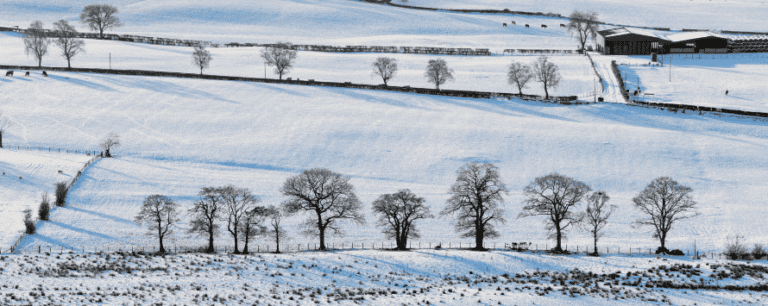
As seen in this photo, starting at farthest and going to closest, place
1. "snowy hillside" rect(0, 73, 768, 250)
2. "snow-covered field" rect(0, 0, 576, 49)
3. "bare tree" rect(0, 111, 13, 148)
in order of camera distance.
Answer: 1. "snow-covered field" rect(0, 0, 576, 49)
2. "bare tree" rect(0, 111, 13, 148)
3. "snowy hillside" rect(0, 73, 768, 250)

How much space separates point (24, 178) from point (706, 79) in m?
80.1

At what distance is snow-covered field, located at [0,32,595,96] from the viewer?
345 ft

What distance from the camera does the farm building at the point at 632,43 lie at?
122m

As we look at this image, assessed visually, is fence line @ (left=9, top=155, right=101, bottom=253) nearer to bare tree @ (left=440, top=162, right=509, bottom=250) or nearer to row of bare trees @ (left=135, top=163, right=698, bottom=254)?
row of bare trees @ (left=135, top=163, right=698, bottom=254)

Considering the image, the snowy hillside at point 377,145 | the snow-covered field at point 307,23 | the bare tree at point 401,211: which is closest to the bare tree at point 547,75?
the snowy hillside at point 377,145

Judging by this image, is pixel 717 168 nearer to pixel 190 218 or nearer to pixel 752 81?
pixel 752 81

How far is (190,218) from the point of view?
60.1m

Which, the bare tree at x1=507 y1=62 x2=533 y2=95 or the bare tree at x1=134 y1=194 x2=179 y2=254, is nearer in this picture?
the bare tree at x1=134 y1=194 x2=179 y2=254

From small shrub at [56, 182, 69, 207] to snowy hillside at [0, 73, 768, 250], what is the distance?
1021 millimetres

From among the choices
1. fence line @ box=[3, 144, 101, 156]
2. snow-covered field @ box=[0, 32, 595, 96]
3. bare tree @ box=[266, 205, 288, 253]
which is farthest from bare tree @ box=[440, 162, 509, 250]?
snow-covered field @ box=[0, 32, 595, 96]

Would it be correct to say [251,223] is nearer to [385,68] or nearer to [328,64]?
[385,68]

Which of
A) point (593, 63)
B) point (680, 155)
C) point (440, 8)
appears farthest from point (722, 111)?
point (440, 8)

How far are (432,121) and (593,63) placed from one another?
38.5m

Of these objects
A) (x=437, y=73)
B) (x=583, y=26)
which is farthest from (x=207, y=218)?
(x=583, y=26)
